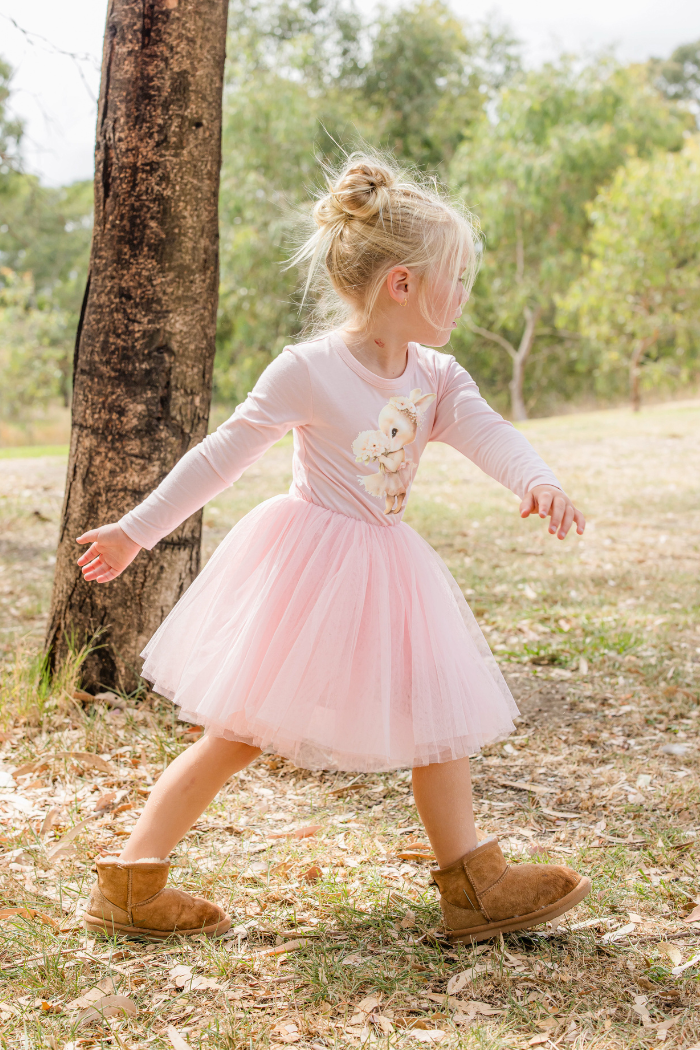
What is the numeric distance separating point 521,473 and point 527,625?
2371 millimetres

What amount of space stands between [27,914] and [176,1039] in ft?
1.83

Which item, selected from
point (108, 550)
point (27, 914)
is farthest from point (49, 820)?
point (108, 550)

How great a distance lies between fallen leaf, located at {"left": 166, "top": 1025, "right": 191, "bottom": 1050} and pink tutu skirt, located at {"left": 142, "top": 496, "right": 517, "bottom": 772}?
0.53 meters

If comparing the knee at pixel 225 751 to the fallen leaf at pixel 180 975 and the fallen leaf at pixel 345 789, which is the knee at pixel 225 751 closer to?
the fallen leaf at pixel 180 975

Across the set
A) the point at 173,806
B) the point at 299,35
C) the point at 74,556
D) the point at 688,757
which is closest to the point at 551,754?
the point at 688,757

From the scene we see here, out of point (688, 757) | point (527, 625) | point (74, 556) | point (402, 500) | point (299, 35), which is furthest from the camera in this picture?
point (299, 35)

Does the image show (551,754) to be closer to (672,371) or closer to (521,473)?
(521,473)

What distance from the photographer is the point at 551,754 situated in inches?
111

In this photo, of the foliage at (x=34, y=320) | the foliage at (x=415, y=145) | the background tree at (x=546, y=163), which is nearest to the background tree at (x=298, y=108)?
the foliage at (x=415, y=145)

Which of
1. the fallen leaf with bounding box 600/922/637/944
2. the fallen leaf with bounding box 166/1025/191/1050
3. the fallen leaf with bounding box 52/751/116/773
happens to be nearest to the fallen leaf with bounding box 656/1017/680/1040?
the fallen leaf with bounding box 600/922/637/944

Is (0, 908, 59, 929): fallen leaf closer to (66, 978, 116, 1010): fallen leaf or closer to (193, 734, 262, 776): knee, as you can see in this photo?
(66, 978, 116, 1010): fallen leaf

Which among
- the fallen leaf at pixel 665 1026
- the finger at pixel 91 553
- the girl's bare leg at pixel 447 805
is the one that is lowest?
the fallen leaf at pixel 665 1026

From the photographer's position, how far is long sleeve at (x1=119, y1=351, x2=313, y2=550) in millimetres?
1805

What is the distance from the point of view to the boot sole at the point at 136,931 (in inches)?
72.4
